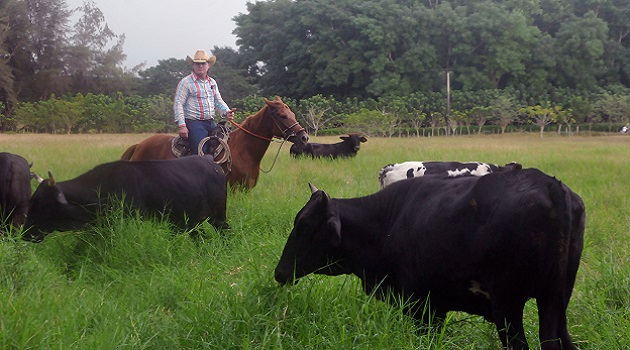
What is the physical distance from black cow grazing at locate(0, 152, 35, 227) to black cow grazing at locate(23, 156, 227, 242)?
3.79 feet

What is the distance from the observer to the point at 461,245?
9.66 ft

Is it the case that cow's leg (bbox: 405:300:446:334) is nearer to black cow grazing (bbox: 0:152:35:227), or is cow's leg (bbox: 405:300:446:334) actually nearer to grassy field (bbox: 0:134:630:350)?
grassy field (bbox: 0:134:630:350)

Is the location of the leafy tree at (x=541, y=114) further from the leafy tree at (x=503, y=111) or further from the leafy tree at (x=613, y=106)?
the leafy tree at (x=613, y=106)

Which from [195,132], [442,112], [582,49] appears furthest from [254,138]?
[582,49]

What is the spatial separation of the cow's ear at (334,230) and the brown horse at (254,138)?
4578 mm

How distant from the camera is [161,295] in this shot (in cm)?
383

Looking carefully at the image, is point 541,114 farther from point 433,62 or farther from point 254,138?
point 254,138

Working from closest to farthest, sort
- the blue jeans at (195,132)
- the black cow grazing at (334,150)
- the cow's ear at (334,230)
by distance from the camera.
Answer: the cow's ear at (334,230), the blue jeans at (195,132), the black cow grazing at (334,150)

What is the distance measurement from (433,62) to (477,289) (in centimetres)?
4287

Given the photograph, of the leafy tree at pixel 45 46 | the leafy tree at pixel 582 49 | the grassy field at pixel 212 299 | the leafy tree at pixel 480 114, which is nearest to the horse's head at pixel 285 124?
the grassy field at pixel 212 299

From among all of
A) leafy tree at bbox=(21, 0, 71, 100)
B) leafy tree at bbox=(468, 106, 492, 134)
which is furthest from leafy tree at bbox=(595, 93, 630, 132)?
leafy tree at bbox=(21, 0, 71, 100)

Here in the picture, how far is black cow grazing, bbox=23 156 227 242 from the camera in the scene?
186 inches

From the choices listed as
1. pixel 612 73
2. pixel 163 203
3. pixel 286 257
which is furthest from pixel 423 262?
pixel 612 73

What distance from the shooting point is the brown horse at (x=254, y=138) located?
8.00 m
